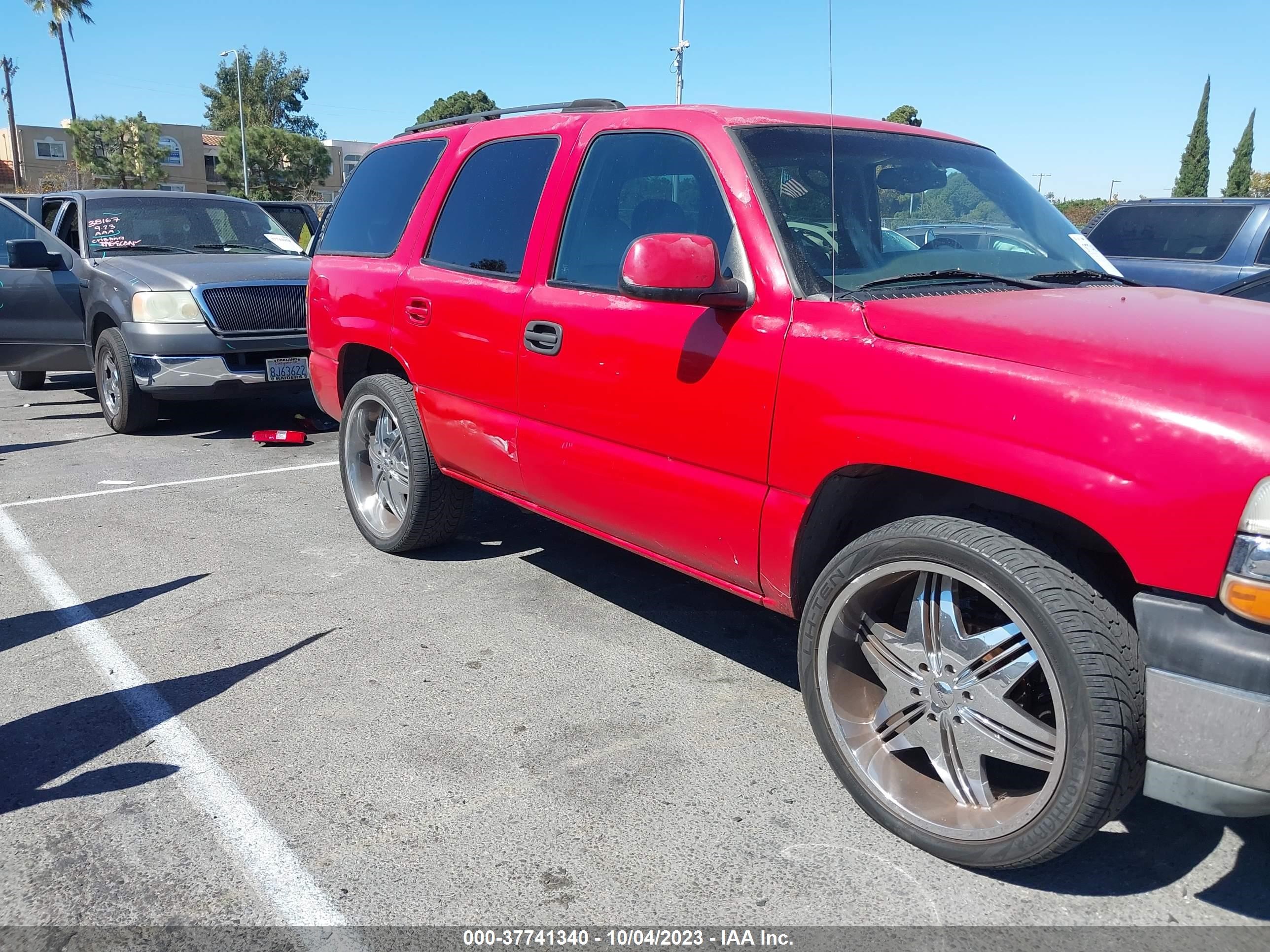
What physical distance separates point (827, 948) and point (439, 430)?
2.77m

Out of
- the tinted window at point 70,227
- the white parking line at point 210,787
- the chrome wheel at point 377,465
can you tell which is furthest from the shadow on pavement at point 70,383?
the white parking line at point 210,787

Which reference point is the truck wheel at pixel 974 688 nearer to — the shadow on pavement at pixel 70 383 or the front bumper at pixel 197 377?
the front bumper at pixel 197 377

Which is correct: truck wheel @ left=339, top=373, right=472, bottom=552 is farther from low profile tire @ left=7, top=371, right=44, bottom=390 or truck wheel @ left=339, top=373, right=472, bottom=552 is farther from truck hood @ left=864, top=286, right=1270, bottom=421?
low profile tire @ left=7, top=371, right=44, bottom=390

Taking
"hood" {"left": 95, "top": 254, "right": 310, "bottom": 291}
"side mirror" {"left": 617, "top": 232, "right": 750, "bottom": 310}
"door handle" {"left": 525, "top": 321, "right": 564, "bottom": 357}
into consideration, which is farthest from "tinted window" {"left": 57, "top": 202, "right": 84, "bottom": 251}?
"side mirror" {"left": 617, "top": 232, "right": 750, "bottom": 310}

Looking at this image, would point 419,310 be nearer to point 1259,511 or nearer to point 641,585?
point 641,585

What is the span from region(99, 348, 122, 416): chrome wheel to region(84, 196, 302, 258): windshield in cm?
106

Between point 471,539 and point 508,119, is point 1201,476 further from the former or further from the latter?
point 471,539

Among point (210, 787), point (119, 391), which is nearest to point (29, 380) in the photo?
point (119, 391)

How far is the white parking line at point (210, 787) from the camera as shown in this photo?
7.97ft

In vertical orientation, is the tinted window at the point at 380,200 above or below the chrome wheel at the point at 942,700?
above

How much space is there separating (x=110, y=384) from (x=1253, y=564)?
26.7 ft

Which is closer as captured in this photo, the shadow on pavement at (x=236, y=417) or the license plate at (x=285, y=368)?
the license plate at (x=285, y=368)

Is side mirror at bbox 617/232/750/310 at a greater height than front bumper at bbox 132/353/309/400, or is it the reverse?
side mirror at bbox 617/232/750/310

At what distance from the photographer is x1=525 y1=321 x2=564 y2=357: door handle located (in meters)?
3.55
